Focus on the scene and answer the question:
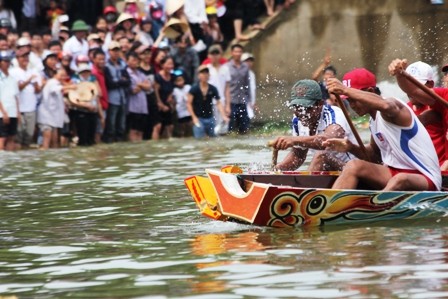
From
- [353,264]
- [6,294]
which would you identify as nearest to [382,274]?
[353,264]

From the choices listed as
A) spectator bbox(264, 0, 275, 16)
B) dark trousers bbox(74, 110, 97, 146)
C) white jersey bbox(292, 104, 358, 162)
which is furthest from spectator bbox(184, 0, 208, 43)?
white jersey bbox(292, 104, 358, 162)

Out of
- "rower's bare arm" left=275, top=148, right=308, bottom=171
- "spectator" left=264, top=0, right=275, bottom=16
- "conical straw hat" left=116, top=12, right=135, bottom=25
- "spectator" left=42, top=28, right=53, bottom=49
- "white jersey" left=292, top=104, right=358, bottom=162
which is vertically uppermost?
"spectator" left=264, top=0, right=275, bottom=16

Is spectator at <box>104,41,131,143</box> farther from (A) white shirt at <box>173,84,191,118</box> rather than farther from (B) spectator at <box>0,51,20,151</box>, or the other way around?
(B) spectator at <box>0,51,20,151</box>

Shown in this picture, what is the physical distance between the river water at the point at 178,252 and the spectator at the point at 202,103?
8.38 m

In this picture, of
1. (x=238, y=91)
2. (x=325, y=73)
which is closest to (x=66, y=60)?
(x=238, y=91)

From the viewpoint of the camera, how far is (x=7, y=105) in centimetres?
2241

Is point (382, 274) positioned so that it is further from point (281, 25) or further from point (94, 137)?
point (281, 25)

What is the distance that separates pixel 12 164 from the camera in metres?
20.2

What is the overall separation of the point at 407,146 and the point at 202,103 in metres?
13.5

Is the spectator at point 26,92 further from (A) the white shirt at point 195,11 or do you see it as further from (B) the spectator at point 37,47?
(A) the white shirt at point 195,11

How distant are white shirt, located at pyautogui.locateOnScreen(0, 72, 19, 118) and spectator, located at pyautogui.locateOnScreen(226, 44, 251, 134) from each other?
16.0 feet

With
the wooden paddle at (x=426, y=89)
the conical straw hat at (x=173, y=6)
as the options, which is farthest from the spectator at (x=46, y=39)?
the wooden paddle at (x=426, y=89)

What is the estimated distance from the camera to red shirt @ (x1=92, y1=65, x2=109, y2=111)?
23941 mm

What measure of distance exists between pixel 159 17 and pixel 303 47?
3620 mm
